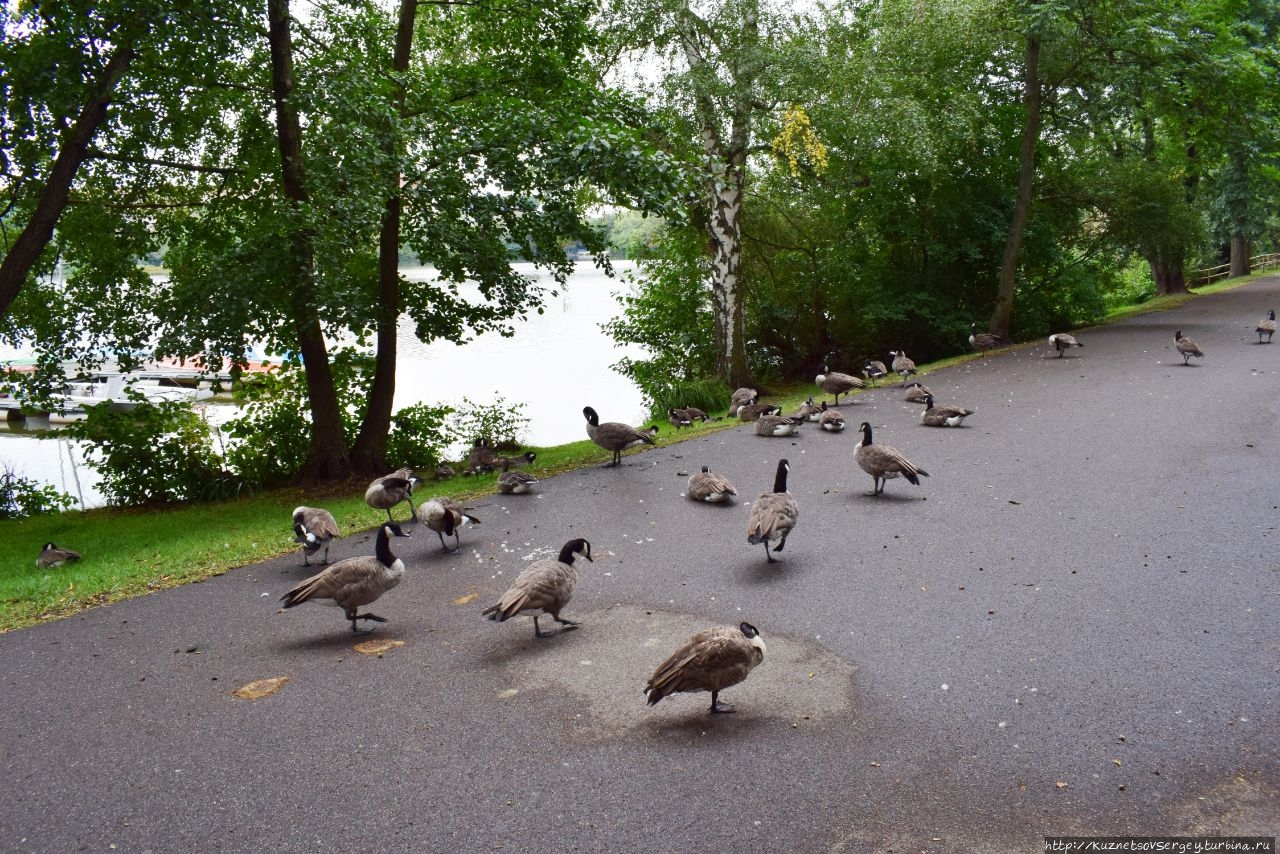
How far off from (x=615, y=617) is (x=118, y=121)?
36.9 feet

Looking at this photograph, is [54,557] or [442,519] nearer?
[442,519]

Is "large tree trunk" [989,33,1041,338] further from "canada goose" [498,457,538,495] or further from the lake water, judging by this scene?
"canada goose" [498,457,538,495]

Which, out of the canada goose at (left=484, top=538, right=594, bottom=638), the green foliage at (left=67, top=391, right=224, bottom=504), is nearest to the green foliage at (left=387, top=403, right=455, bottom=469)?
the green foliage at (left=67, top=391, right=224, bottom=504)

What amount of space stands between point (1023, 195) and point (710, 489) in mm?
17989

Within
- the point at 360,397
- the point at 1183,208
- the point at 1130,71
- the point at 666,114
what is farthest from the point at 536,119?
the point at 1183,208

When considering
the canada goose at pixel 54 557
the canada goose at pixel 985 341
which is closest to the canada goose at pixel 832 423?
the canada goose at pixel 985 341

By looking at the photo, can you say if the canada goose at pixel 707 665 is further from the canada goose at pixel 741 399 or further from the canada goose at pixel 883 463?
the canada goose at pixel 741 399

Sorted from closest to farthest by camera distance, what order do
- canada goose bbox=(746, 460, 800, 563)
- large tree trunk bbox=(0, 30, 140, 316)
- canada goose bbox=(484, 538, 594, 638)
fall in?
canada goose bbox=(484, 538, 594, 638)
canada goose bbox=(746, 460, 800, 563)
large tree trunk bbox=(0, 30, 140, 316)

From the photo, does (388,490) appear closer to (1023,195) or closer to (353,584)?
(353,584)

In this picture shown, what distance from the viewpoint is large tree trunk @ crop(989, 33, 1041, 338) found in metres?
23.5

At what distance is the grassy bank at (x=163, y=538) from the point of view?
9.23m

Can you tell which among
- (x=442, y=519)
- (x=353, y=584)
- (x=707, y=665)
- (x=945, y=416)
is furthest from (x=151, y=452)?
(x=945, y=416)

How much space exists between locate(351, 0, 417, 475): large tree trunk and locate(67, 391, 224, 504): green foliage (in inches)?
110

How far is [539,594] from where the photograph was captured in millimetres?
7160
